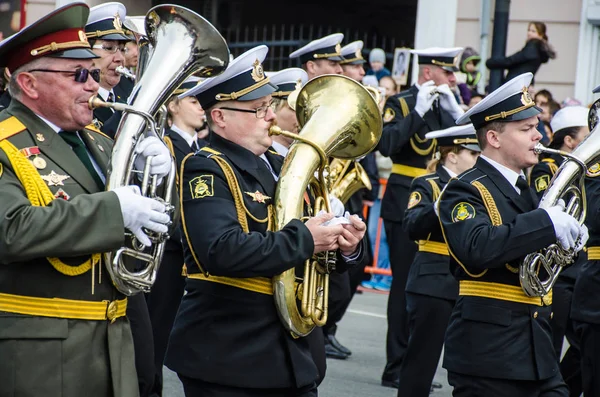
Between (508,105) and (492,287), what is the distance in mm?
833

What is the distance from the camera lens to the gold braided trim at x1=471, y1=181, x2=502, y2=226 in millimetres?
4938

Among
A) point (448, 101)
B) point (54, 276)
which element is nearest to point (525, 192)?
point (54, 276)

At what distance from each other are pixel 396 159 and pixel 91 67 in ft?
15.4

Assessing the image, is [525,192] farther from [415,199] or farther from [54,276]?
[54,276]

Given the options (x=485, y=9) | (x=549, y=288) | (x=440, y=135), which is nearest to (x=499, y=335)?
(x=549, y=288)

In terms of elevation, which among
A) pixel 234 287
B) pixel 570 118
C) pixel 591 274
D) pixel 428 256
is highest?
pixel 570 118

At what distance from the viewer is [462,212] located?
4934 millimetres

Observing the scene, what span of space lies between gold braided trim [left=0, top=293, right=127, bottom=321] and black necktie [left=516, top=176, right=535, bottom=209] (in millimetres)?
2142

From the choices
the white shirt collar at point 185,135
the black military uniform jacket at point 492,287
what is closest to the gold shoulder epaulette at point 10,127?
the black military uniform jacket at point 492,287

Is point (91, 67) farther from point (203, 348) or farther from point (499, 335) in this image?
point (499, 335)

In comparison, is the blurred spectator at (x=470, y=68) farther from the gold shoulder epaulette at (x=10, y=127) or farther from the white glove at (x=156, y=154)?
the gold shoulder epaulette at (x=10, y=127)

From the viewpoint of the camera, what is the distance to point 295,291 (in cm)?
436

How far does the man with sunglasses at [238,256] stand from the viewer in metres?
4.19

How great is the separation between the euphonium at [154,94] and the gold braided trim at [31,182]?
16 cm
